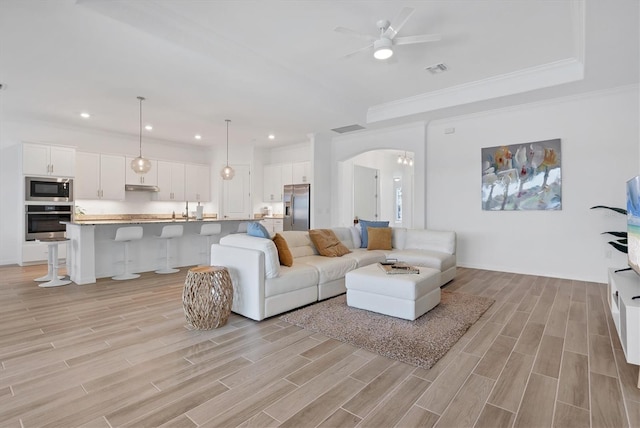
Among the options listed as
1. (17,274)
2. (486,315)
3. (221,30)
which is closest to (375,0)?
(221,30)

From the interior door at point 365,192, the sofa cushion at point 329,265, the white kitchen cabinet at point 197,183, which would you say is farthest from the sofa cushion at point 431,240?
the white kitchen cabinet at point 197,183

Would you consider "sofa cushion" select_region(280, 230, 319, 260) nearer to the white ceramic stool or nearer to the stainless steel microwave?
the white ceramic stool

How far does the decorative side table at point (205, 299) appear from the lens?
114 inches

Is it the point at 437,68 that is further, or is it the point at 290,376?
the point at 437,68

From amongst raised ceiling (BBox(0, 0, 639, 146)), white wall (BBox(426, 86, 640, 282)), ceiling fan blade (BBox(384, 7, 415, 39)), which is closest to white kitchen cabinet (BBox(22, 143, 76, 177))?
raised ceiling (BBox(0, 0, 639, 146))

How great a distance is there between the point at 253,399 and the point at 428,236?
4040 mm

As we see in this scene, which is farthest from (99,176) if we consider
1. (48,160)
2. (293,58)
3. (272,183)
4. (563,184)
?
(563,184)

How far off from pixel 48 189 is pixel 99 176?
1042 millimetres

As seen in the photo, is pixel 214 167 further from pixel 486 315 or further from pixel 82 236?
pixel 486 315

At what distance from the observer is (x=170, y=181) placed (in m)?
8.27

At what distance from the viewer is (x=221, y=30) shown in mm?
3455

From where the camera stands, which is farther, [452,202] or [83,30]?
[452,202]

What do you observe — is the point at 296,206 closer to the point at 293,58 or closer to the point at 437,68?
the point at 293,58

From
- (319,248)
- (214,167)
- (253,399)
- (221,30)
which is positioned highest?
(221,30)
